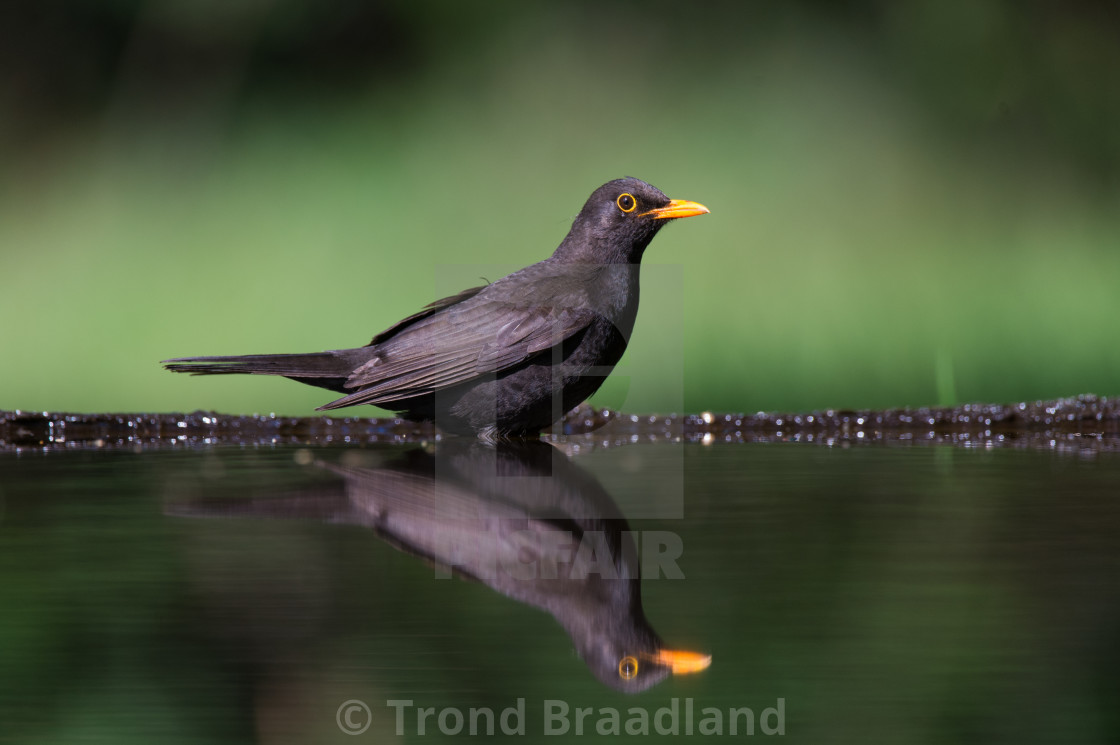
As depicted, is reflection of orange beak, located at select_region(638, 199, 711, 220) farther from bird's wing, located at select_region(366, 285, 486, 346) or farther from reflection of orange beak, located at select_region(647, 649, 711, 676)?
reflection of orange beak, located at select_region(647, 649, 711, 676)

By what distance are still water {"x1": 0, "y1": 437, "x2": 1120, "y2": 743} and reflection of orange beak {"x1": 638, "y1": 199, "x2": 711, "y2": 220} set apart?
120 centimetres

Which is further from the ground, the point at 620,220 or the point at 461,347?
the point at 620,220

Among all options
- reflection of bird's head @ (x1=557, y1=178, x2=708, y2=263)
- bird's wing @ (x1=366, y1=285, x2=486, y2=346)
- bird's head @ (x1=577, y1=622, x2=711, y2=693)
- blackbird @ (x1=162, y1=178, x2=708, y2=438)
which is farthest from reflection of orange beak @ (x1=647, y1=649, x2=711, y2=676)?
reflection of bird's head @ (x1=557, y1=178, x2=708, y2=263)

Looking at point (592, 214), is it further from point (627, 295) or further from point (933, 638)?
point (933, 638)

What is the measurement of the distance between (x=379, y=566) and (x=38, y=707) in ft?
1.39

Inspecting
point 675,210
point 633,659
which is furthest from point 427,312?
point 633,659

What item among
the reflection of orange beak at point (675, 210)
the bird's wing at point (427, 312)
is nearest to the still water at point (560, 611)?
the bird's wing at point (427, 312)

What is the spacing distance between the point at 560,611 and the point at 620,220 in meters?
2.06

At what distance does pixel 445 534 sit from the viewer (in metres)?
1.24

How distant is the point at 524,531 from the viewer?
49.8 inches

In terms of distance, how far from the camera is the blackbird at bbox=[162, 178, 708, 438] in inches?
100

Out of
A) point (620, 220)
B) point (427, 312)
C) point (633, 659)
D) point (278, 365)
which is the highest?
point (620, 220)

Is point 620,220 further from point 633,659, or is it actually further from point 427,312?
point 633,659

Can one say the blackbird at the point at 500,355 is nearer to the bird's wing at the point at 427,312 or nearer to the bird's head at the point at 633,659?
the bird's wing at the point at 427,312
